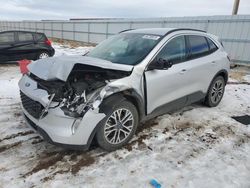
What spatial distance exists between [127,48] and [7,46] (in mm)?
7232

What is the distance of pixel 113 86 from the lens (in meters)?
3.08

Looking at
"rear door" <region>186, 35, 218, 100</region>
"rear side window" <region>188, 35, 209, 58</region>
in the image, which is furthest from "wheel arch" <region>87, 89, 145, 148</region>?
"rear side window" <region>188, 35, 209, 58</region>

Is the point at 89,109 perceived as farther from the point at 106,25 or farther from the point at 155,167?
the point at 106,25

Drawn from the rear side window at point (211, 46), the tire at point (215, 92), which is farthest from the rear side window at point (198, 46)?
the tire at point (215, 92)

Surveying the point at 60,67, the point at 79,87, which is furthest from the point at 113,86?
the point at 60,67

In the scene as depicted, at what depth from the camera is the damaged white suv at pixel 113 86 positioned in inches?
113

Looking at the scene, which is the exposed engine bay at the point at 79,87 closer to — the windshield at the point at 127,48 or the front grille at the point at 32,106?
the front grille at the point at 32,106

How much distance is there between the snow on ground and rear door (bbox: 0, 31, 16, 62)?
18.6 feet

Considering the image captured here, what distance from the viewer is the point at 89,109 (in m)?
2.83

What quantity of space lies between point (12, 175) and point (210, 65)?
4.05 meters

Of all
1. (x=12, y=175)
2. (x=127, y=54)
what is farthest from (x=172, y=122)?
(x=12, y=175)

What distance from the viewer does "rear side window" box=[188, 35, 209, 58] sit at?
14.6ft

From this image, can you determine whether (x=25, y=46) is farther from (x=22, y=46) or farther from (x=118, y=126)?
(x=118, y=126)

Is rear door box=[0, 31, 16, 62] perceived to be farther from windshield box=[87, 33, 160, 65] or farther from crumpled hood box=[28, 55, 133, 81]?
crumpled hood box=[28, 55, 133, 81]
